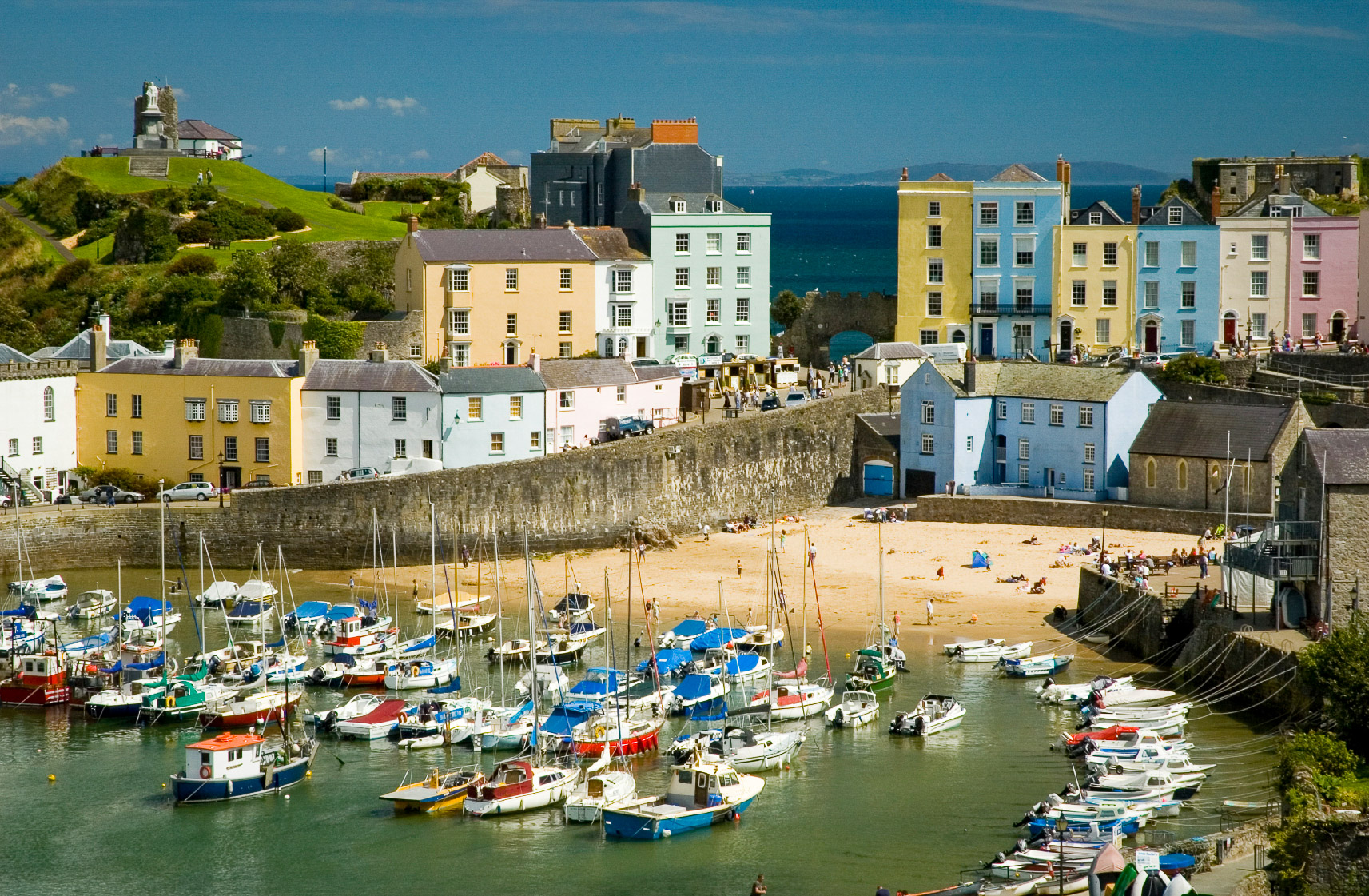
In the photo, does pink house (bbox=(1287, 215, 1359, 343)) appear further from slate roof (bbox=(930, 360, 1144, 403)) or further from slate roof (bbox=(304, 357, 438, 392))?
slate roof (bbox=(304, 357, 438, 392))

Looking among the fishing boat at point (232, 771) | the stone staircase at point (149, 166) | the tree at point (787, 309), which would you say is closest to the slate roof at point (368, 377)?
the fishing boat at point (232, 771)

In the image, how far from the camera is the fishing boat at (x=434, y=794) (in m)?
35.2

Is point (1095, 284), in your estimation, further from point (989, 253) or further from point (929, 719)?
point (929, 719)

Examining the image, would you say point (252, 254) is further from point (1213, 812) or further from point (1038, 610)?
point (1213, 812)

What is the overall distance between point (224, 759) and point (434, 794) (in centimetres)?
436

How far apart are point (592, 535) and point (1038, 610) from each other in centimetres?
1561

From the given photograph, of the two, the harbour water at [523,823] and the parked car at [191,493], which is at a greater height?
the parked car at [191,493]

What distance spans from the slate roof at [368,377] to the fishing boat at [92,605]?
1108cm

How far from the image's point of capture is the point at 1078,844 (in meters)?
31.2

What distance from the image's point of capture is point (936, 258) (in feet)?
232

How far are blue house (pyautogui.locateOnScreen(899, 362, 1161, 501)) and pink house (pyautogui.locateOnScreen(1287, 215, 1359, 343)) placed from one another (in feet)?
38.3

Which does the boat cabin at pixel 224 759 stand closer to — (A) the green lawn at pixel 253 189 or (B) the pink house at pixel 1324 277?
(A) the green lawn at pixel 253 189

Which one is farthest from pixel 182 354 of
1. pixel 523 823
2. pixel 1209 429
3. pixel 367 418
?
pixel 1209 429

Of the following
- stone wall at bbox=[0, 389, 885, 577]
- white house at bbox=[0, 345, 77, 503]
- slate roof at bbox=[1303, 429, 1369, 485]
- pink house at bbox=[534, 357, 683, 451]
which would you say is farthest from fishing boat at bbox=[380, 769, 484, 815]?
white house at bbox=[0, 345, 77, 503]
